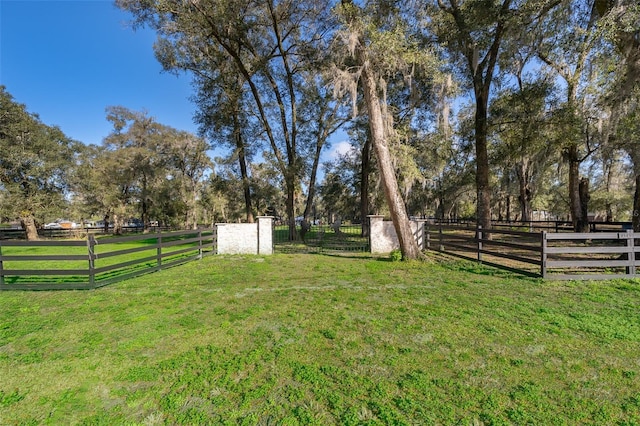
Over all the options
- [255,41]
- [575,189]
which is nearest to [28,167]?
[255,41]

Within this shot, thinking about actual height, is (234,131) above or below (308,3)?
below

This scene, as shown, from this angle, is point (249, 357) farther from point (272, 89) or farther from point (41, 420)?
point (272, 89)

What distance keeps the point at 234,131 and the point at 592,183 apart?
3596 centimetres

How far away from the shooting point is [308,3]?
12.3 meters

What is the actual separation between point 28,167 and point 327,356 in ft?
89.1

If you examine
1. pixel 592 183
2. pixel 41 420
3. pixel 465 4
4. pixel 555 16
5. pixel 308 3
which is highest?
pixel 308 3

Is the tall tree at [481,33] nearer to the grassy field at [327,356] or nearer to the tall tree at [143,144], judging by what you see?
the grassy field at [327,356]

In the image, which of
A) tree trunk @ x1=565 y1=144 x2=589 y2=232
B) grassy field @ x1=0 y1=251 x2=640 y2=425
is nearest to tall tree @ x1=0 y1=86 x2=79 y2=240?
grassy field @ x1=0 y1=251 x2=640 y2=425

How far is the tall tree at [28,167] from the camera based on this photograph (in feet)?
61.8

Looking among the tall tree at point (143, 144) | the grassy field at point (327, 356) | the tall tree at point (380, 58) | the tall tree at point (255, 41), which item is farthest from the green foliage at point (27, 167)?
the tall tree at point (380, 58)

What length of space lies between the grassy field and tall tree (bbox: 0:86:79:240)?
66.3ft

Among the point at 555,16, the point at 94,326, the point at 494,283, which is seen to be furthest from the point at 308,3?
the point at 94,326

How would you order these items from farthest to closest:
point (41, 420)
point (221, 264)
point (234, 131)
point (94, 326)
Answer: point (234, 131) < point (221, 264) < point (94, 326) < point (41, 420)

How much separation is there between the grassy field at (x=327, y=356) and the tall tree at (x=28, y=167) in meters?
20.2
